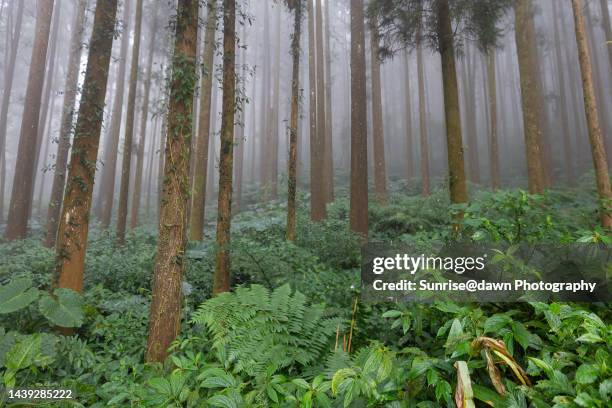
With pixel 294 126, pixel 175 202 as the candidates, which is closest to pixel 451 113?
pixel 294 126

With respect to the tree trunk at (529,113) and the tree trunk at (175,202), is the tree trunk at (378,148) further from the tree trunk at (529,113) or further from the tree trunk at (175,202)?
the tree trunk at (175,202)

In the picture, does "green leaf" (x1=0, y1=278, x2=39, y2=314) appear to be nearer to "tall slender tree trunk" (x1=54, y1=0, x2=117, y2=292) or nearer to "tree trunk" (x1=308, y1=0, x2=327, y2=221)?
"tall slender tree trunk" (x1=54, y1=0, x2=117, y2=292)

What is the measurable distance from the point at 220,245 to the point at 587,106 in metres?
7.96

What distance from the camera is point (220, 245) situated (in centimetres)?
597

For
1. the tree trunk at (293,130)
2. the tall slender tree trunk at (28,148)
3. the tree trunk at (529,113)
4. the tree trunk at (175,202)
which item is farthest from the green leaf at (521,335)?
the tall slender tree trunk at (28,148)

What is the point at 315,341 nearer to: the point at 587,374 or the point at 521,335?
the point at 521,335

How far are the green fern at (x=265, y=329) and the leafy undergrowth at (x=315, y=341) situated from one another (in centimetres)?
1

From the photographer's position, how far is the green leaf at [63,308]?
4.07 metres

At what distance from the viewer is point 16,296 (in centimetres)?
403

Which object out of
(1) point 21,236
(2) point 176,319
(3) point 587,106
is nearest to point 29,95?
(1) point 21,236

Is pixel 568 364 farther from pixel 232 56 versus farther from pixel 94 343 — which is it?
pixel 232 56

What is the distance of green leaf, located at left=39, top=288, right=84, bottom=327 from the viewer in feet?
13.3

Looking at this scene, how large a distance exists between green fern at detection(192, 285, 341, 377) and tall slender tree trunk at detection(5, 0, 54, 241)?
1229cm

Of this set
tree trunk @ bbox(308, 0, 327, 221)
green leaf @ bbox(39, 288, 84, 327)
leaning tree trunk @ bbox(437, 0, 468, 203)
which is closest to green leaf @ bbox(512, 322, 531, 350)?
green leaf @ bbox(39, 288, 84, 327)
